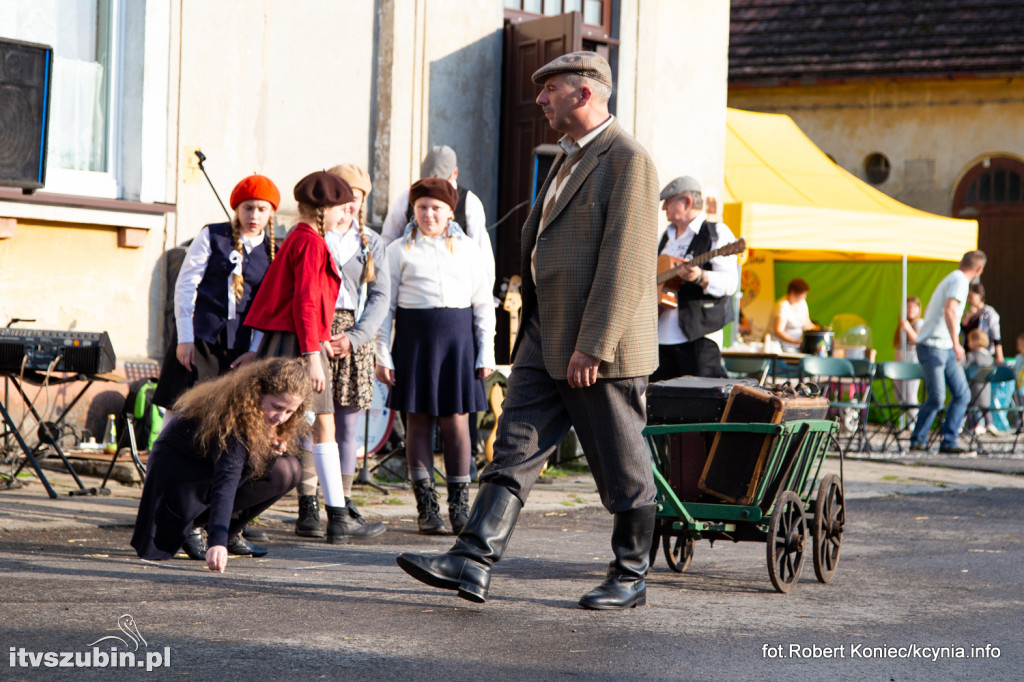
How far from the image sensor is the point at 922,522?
8.62 m

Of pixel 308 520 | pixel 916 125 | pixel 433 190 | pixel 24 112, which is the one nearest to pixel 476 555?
pixel 308 520

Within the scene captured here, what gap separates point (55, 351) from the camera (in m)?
7.71

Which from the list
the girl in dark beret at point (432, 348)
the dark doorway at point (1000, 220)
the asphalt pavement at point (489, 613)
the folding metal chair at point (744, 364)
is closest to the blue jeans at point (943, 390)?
the folding metal chair at point (744, 364)

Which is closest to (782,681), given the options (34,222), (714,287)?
(714,287)

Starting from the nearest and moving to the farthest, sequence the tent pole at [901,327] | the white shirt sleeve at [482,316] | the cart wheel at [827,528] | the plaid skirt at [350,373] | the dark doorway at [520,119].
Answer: the cart wheel at [827,528] → the plaid skirt at [350,373] → the white shirt sleeve at [482,316] → the dark doorway at [520,119] → the tent pole at [901,327]

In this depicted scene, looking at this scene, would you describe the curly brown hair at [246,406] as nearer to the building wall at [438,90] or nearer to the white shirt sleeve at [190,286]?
the white shirt sleeve at [190,286]

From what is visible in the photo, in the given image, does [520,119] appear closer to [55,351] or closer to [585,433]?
[55,351]

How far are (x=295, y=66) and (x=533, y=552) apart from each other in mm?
5488

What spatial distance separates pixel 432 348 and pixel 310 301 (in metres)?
1.01

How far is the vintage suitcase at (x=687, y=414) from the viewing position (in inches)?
242

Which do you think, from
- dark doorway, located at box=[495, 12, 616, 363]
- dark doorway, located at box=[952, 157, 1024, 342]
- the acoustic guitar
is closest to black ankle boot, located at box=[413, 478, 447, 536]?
the acoustic guitar

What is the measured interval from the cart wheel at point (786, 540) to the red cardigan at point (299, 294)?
2.21 m

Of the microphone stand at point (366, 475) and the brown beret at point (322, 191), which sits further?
the microphone stand at point (366, 475)

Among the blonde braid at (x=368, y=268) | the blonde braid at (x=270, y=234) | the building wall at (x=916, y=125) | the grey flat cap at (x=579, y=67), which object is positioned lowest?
the blonde braid at (x=368, y=268)
